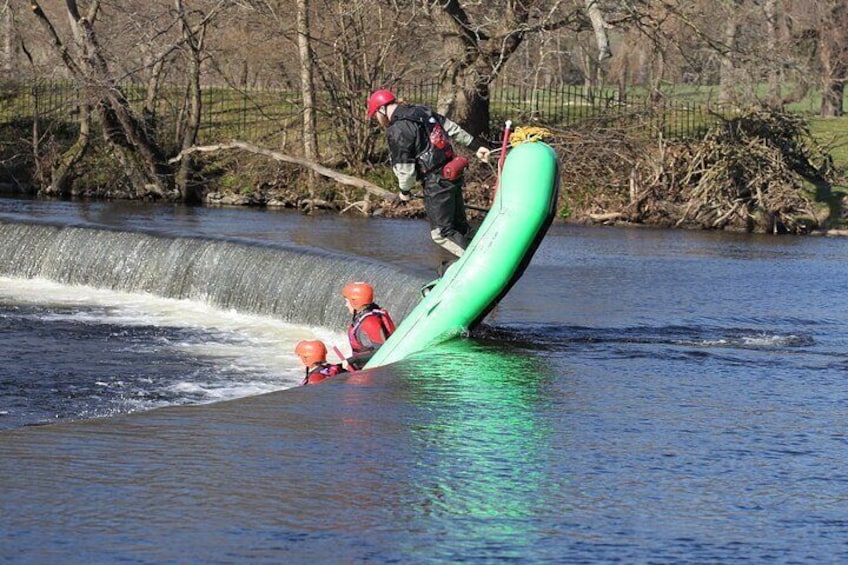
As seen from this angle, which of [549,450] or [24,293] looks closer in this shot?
[549,450]

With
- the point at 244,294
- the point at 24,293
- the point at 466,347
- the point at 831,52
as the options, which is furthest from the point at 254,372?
the point at 831,52

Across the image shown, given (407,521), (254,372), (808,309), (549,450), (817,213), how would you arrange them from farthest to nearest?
1. (817,213)
2. (808,309)
3. (254,372)
4. (549,450)
5. (407,521)

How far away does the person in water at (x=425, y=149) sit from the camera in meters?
13.0

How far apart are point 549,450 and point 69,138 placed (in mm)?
26981

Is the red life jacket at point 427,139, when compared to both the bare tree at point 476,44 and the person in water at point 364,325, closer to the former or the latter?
the person in water at point 364,325

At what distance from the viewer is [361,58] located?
31.3m

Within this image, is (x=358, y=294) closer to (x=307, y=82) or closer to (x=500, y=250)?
(x=500, y=250)

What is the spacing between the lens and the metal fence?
3044cm

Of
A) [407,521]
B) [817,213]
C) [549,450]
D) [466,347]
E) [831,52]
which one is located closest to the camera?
[407,521]

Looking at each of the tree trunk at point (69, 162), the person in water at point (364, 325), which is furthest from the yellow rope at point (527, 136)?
the tree trunk at point (69, 162)

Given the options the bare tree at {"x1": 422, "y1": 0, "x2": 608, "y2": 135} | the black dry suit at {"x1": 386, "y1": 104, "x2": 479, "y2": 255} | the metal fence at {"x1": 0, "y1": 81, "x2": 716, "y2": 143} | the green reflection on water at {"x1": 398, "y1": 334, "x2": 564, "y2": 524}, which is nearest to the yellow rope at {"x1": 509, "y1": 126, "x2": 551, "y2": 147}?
the black dry suit at {"x1": 386, "y1": 104, "x2": 479, "y2": 255}

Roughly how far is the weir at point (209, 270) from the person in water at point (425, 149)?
7.31ft

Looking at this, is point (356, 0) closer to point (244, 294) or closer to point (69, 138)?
point (69, 138)

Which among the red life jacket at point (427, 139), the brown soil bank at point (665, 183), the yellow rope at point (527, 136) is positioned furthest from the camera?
the brown soil bank at point (665, 183)
